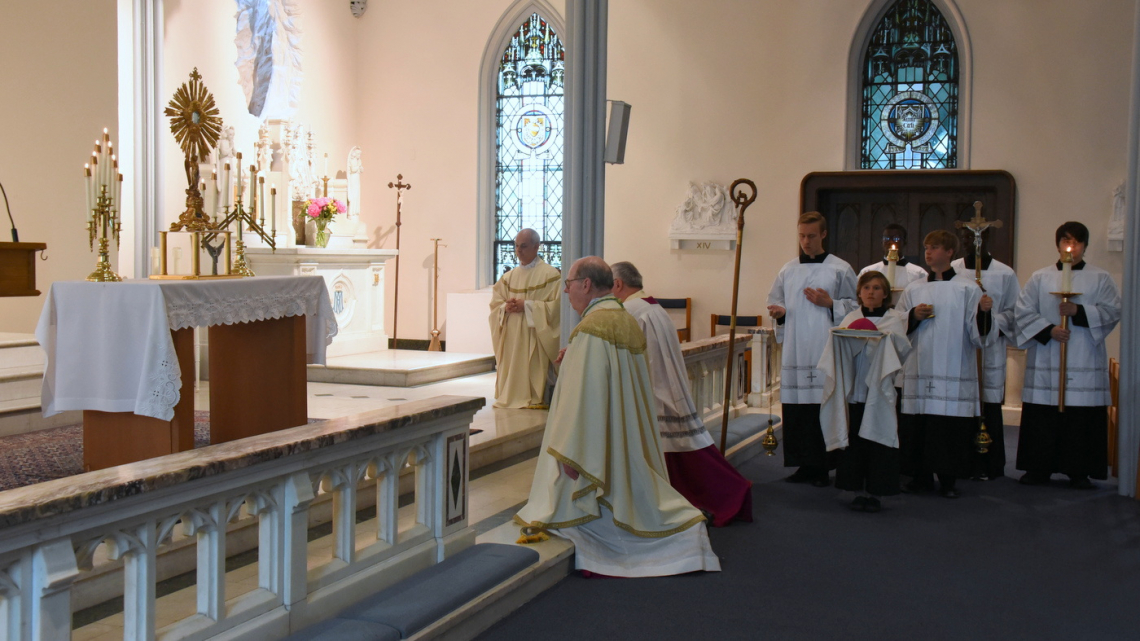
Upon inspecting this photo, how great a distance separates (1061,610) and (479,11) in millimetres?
10583

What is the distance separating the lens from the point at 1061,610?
4008mm

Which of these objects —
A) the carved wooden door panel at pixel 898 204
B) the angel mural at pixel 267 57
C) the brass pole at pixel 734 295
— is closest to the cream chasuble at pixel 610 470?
the brass pole at pixel 734 295

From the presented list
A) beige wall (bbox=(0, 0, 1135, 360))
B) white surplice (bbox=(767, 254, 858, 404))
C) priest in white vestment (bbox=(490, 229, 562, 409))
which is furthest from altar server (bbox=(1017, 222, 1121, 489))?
beige wall (bbox=(0, 0, 1135, 360))

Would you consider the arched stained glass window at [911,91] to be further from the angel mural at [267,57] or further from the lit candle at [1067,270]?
the angel mural at [267,57]

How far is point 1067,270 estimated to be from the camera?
6.04 m

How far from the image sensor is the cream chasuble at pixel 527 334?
8.10m

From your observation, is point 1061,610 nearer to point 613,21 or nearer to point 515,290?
point 515,290

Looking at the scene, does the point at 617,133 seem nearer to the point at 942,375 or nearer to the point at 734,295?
the point at 734,295

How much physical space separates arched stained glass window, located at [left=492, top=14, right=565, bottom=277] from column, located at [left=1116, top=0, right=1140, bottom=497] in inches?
297

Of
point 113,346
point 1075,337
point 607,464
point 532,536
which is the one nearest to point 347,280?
point 113,346

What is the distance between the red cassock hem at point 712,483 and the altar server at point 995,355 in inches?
86.4

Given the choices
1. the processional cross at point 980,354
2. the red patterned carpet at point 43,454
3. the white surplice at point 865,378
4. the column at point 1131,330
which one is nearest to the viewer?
the red patterned carpet at point 43,454

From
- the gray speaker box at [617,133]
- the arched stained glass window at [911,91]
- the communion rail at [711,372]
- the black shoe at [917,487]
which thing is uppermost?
the arched stained glass window at [911,91]

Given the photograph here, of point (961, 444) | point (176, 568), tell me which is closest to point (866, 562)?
point (961, 444)
